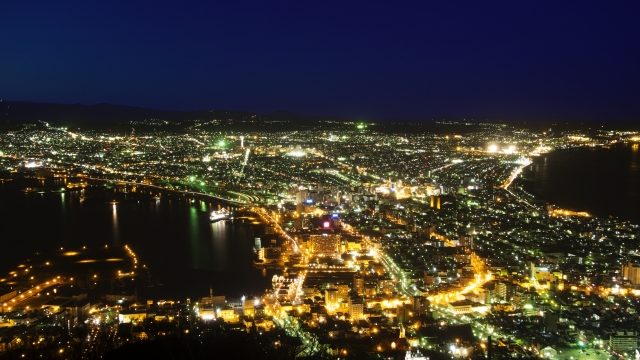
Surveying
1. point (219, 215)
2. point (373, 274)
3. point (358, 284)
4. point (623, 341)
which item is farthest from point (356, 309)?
point (219, 215)

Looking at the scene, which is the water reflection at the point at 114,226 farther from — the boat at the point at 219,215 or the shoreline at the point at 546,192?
the shoreline at the point at 546,192

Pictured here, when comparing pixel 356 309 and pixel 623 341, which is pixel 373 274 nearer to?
pixel 356 309

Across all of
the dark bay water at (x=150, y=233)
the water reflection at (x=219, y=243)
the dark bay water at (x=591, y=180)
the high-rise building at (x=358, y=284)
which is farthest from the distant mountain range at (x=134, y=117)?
the high-rise building at (x=358, y=284)

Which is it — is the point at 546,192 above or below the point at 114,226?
below

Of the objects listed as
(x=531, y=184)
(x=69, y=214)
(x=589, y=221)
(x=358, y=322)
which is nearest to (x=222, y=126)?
(x=531, y=184)

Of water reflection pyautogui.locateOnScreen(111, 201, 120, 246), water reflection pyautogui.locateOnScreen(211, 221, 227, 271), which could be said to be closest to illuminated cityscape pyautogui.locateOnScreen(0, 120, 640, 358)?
water reflection pyautogui.locateOnScreen(211, 221, 227, 271)

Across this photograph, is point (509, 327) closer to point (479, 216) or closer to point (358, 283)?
point (358, 283)

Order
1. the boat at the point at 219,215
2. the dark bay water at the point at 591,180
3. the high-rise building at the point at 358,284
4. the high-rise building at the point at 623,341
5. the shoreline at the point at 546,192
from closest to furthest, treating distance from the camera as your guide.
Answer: the high-rise building at the point at 623,341 < the high-rise building at the point at 358,284 < the boat at the point at 219,215 < the shoreline at the point at 546,192 < the dark bay water at the point at 591,180
